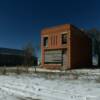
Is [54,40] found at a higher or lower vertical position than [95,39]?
lower

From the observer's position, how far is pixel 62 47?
29.2m

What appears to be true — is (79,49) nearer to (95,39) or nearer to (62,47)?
(62,47)

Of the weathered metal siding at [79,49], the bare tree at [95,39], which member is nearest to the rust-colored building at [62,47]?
the weathered metal siding at [79,49]

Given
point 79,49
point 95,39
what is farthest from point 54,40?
point 95,39

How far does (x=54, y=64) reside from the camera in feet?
99.7

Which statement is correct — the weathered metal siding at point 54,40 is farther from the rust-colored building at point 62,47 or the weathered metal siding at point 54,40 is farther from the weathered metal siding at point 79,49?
the weathered metal siding at point 79,49

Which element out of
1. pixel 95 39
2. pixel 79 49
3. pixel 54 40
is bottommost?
pixel 79 49

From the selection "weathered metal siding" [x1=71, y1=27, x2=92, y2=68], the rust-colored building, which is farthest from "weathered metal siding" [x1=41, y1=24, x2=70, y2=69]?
"weathered metal siding" [x1=71, y1=27, x2=92, y2=68]

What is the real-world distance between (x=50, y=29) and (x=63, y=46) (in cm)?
408

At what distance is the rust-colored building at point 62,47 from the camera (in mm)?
28656

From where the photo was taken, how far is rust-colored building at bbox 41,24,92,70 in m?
28.7

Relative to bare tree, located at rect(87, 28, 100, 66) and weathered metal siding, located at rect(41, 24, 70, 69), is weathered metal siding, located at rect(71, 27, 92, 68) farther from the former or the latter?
bare tree, located at rect(87, 28, 100, 66)

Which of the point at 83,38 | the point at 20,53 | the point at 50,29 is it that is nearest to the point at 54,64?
the point at 50,29

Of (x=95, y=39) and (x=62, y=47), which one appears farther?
(x=95, y=39)
